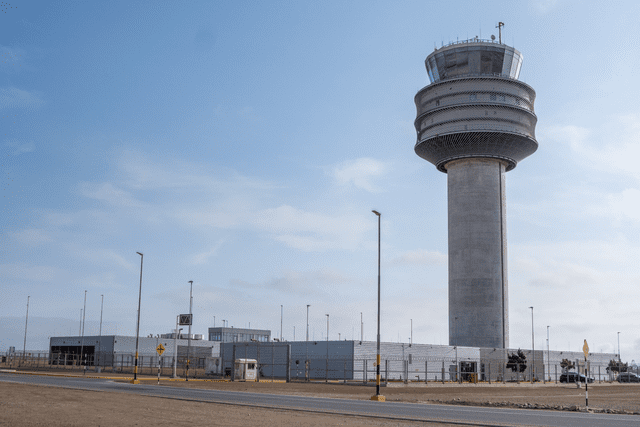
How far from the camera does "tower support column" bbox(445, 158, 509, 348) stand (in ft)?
268

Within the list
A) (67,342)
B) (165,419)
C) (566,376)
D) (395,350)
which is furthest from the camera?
(67,342)

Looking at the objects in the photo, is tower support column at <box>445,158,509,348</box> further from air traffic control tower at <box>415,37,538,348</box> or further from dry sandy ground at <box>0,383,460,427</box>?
dry sandy ground at <box>0,383,460,427</box>

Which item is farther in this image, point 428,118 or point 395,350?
point 428,118

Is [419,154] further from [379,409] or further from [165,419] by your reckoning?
[165,419]

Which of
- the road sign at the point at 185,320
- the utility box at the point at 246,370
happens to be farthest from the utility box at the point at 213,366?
the utility box at the point at 246,370

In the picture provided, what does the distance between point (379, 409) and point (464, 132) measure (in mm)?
61420

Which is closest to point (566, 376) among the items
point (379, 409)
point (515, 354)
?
point (515, 354)

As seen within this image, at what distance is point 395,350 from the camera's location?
74000 mm

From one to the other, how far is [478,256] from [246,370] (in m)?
35.1

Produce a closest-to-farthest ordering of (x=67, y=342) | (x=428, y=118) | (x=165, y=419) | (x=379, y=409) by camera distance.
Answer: (x=165, y=419) → (x=379, y=409) → (x=428, y=118) → (x=67, y=342)

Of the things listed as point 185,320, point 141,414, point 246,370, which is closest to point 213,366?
point 185,320

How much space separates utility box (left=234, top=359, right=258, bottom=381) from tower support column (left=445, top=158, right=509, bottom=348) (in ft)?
105

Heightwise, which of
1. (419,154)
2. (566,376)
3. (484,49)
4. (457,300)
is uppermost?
(484,49)

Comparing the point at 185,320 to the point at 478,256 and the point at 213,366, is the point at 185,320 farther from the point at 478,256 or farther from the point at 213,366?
the point at 478,256
